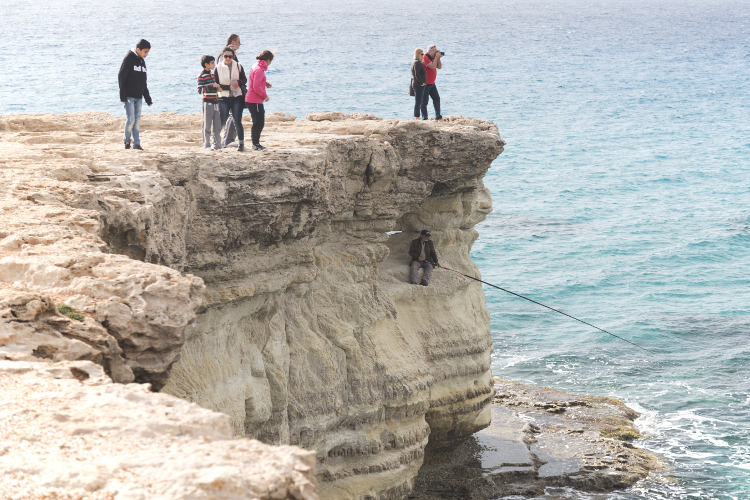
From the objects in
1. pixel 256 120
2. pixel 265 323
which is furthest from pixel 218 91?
pixel 265 323

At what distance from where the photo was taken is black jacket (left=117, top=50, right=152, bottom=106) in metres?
16.2

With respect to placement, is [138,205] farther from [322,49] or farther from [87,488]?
[322,49]

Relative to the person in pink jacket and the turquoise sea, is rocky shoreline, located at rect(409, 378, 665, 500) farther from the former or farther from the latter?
the person in pink jacket

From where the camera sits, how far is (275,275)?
614 inches

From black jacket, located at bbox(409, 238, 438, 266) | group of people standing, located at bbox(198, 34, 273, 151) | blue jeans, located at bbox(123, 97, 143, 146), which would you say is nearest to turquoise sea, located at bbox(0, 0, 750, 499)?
black jacket, located at bbox(409, 238, 438, 266)

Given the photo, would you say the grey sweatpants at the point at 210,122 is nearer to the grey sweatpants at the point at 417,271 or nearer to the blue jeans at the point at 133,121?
the blue jeans at the point at 133,121

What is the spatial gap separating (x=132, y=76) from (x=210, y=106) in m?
1.36

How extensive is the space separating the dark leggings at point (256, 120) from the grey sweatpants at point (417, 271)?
4.94 m

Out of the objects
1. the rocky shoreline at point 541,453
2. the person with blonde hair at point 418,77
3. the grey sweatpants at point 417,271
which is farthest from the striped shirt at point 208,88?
the rocky shoreline at point 541,453

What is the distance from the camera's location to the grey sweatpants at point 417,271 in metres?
19.6

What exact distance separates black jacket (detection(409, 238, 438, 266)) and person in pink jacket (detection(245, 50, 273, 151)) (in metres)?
4.77

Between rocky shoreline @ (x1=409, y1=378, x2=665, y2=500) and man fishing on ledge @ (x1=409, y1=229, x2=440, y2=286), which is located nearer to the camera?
man fishing on ledge @ (x1=409, y1=229, x2=440, y2=286)

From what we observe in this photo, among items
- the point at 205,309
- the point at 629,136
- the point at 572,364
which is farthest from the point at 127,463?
the point at 629,136

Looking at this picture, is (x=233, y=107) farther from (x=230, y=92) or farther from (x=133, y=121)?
(x=133, y=121)
